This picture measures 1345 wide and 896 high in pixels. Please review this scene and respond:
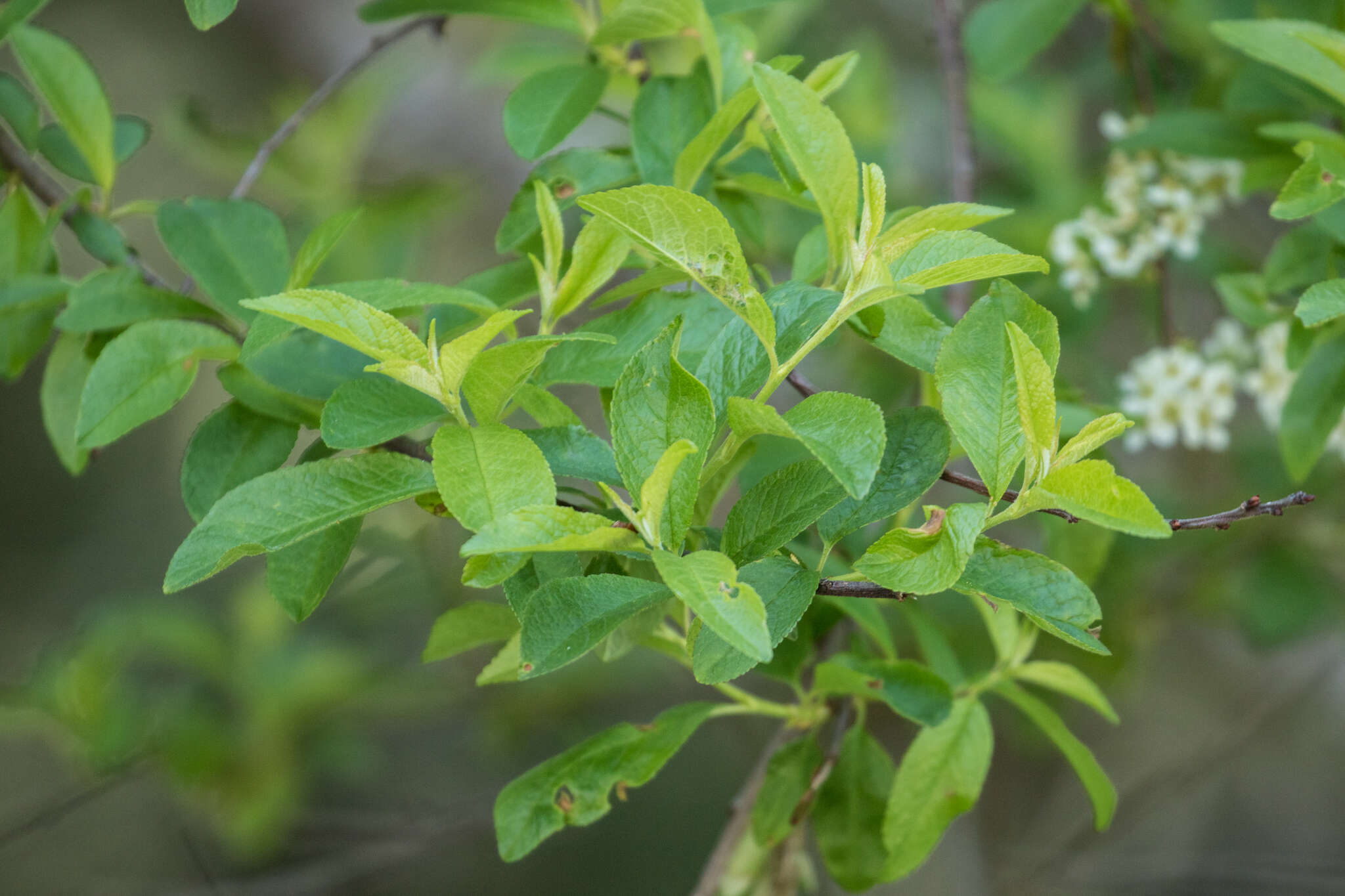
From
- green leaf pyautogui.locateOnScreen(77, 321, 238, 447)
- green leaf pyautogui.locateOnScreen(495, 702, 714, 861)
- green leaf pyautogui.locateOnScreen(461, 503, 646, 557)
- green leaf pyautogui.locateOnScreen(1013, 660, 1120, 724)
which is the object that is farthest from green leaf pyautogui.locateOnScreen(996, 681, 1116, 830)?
green leaf pyautogui.locateOnScreen(77, 321, 238, 447)

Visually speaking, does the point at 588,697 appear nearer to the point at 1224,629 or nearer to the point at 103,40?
the point at 1224,629

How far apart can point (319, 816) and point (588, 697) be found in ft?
1.12

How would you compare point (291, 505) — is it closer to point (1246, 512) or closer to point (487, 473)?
point (487, 473)

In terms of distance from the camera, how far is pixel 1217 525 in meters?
0.30

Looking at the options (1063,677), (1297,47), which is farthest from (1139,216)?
(1063,677)

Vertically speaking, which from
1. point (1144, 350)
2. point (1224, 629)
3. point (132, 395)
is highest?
point (132, 395)

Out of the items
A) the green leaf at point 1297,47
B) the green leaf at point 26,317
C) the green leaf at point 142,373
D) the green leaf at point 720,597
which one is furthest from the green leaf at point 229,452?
the green leaf at point 1297,47

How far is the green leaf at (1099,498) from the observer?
0.29 m

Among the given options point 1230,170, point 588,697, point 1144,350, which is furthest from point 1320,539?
point 588,697

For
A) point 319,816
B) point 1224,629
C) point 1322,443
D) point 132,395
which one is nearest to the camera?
point 132,395

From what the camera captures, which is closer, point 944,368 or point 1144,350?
point 944,368

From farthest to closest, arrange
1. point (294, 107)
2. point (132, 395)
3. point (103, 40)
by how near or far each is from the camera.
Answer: point (103, 40) → point (294, 107) → point (132, 395)

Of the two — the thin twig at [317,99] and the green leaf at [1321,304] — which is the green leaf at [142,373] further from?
the green leaf at [1321,304]

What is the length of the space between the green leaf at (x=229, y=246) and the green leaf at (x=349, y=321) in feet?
0.52
